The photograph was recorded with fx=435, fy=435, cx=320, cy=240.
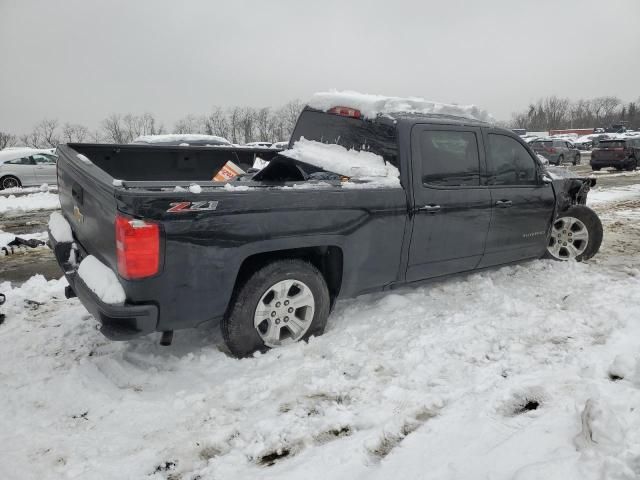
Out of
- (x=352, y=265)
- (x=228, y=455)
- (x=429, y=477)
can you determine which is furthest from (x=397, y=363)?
(x=228, y=455)

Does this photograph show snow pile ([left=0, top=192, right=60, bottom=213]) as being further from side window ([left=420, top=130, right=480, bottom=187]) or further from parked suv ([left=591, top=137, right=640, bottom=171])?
parked suv ([left=591, top=137, right=640, bottom=171])

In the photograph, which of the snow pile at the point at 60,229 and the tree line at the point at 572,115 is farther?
the tree line at the point at 572,115

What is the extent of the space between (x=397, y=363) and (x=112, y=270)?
204cm

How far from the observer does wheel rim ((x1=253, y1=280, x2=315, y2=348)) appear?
316cm

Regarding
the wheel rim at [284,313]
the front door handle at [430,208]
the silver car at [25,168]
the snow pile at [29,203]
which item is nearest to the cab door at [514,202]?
the front door handle at [430,208]

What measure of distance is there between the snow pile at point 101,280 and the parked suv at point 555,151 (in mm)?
25715

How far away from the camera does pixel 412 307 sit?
4.03 metres

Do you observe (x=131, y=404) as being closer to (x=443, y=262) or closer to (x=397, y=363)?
(x=397, y=363)

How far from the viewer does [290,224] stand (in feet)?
10.0

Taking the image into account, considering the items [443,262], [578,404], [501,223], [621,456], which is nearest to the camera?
[621,456]

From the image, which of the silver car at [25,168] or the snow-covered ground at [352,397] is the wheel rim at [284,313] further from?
the silver car at [25,168]

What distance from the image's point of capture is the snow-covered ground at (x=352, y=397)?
2.14m

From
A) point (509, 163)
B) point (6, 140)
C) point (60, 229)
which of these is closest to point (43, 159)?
point (60, 229)

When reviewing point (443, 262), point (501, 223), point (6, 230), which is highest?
point (501, 223)
